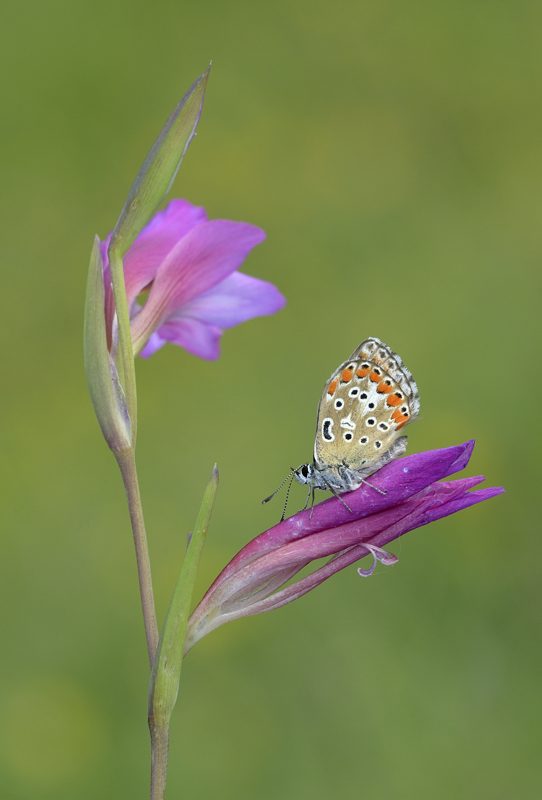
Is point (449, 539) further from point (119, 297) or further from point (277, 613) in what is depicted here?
point (119, 297)

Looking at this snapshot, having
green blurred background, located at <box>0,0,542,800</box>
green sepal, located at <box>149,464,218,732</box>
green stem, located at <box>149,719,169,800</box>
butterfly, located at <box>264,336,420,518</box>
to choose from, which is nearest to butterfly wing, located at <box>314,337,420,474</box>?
butterfly, located at <box>264,336,420,518</box>

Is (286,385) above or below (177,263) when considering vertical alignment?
below

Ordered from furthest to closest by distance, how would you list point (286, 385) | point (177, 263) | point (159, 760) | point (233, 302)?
point (286, 385) → point (233, 302) → point (177, 263) → point (159, 760)

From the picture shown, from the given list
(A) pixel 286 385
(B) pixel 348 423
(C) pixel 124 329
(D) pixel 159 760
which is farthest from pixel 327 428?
(A) pixel 286 385

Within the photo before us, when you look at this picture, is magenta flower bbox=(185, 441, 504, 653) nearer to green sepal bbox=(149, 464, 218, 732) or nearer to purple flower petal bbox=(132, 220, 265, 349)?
green sepal bbox=(149, 464, 218, 732)

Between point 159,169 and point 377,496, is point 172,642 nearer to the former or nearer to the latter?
point 377,496

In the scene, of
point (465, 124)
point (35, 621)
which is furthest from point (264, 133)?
point (35, 621)

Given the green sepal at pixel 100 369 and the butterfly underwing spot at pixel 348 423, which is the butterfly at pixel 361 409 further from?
the green sepal at pixel 100 369

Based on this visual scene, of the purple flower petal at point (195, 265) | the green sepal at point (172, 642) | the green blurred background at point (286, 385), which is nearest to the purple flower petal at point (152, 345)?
the purple flower petal at point (195, 265)
